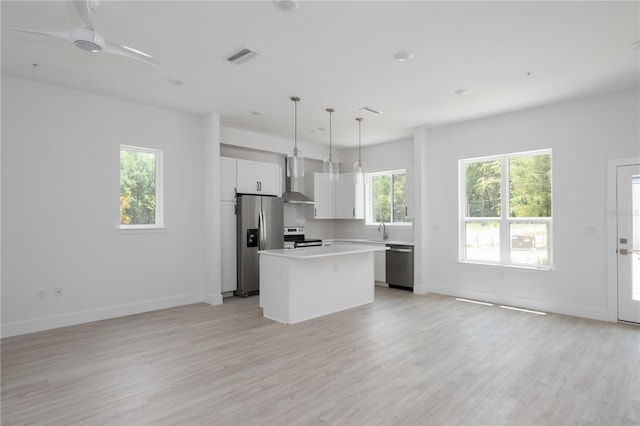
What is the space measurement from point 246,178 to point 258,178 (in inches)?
10.2

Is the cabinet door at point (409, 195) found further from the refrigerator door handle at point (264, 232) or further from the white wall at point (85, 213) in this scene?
the white wall at point (85, 213)

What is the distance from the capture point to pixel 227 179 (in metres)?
6.22

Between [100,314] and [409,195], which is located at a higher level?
[409,195]

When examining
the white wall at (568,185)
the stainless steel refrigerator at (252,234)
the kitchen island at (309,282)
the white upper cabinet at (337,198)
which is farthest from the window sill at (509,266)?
the stainless steel refrigerator at (252,234)

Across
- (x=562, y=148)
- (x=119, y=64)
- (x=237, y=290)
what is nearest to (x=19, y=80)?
(x=119, y=64)

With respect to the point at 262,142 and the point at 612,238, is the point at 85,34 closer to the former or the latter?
the point at 262,142

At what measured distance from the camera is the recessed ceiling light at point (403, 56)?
358cm

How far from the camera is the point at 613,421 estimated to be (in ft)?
7.97

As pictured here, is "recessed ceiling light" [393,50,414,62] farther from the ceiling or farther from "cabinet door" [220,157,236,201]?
"cabinet door" [220,157,236,201]

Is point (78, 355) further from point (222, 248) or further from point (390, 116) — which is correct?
point (390, 116)

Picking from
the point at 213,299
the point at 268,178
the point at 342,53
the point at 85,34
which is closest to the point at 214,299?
the point at 213,299

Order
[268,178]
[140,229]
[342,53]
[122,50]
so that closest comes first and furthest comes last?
[122,50] → [342,53] → [140,229] → [268,178]

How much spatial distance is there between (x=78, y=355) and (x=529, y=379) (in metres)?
4.19

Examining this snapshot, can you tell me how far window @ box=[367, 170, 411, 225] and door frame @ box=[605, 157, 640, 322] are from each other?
330cm
